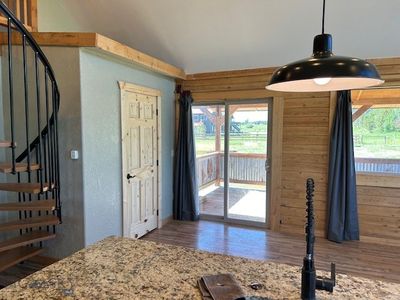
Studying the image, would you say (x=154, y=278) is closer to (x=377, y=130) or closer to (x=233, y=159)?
(x=233, y=159)

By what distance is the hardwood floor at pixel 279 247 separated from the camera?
3412 mm

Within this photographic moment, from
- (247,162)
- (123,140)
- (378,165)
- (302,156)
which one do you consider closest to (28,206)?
(123,140)

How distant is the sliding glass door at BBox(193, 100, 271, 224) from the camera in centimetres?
471

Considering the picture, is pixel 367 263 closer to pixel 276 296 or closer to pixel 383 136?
pixel 383 136

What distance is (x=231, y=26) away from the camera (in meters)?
3.80

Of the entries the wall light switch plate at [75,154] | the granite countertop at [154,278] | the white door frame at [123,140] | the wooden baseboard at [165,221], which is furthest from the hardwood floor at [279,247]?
the granite countertop at [154,278]

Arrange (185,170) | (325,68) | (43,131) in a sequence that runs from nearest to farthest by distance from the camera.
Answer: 1. (325,68)
2. (43,131)
3. (185,170)

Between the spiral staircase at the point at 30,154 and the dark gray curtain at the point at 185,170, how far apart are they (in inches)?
86.8

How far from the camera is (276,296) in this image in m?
1.15

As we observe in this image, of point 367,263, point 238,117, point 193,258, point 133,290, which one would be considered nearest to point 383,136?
point 367,263

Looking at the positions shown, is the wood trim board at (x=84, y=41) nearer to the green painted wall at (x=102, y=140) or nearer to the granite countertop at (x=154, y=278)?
the green painted wall at (x=102, y=140)

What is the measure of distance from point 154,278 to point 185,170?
377 centimetres

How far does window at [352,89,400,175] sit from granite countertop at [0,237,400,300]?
3.35m

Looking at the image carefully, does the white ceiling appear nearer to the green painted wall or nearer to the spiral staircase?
the green painted wall
